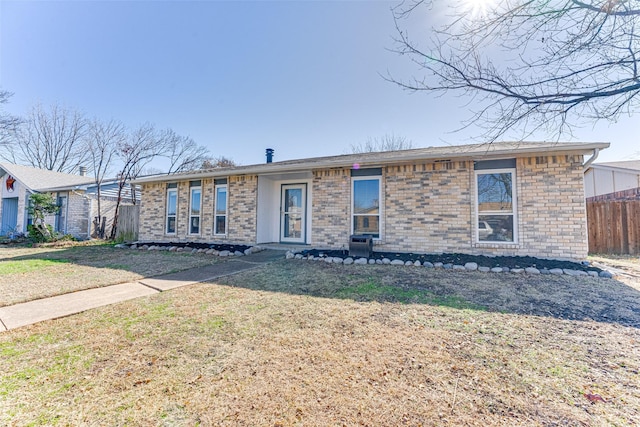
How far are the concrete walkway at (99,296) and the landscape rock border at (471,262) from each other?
216 centimetres

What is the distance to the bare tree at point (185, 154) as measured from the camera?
24.5m

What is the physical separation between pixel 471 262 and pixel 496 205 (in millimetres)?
1868

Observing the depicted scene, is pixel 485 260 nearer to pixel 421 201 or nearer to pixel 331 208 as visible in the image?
pixel 421 201

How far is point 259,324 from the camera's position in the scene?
10.6 ft

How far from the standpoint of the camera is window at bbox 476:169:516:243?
6.88m

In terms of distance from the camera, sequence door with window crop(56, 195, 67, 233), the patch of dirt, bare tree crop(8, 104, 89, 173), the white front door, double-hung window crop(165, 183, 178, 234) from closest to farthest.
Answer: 1. the patch of dirt
2. the white front door
3. double-hung window crop(165, 183, 178, 234)
4. door with window crop(56, 195, 67, 233)
5. bare tree crop(8, 104, 89, 173)

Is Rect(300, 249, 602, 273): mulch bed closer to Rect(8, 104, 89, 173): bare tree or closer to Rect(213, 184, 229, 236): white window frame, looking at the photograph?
Rect(213, 184, 229, 236): white window frame

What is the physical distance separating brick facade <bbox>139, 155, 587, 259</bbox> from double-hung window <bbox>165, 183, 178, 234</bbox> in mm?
3025

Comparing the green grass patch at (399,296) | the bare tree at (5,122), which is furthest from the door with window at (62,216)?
the green grass patch at (399,296)

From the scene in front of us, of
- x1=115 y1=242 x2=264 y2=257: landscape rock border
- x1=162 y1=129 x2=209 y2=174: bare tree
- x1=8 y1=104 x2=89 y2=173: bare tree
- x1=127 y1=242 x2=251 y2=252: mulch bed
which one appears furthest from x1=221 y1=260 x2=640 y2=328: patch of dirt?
x1=8 y1=104 x2=89 y2=173: bare tree

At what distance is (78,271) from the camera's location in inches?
251

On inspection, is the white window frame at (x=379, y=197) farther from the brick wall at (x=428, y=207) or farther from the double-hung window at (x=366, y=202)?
the brick wall at (x=428, y=207)

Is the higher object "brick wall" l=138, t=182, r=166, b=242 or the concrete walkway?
"brick wall" l=138, t=182, r=166, b=242

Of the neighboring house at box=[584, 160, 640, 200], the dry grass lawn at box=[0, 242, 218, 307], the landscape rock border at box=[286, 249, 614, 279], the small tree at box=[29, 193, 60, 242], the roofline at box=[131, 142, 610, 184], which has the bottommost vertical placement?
the dry grass lawn at box=[0, 242, 218, 307]
